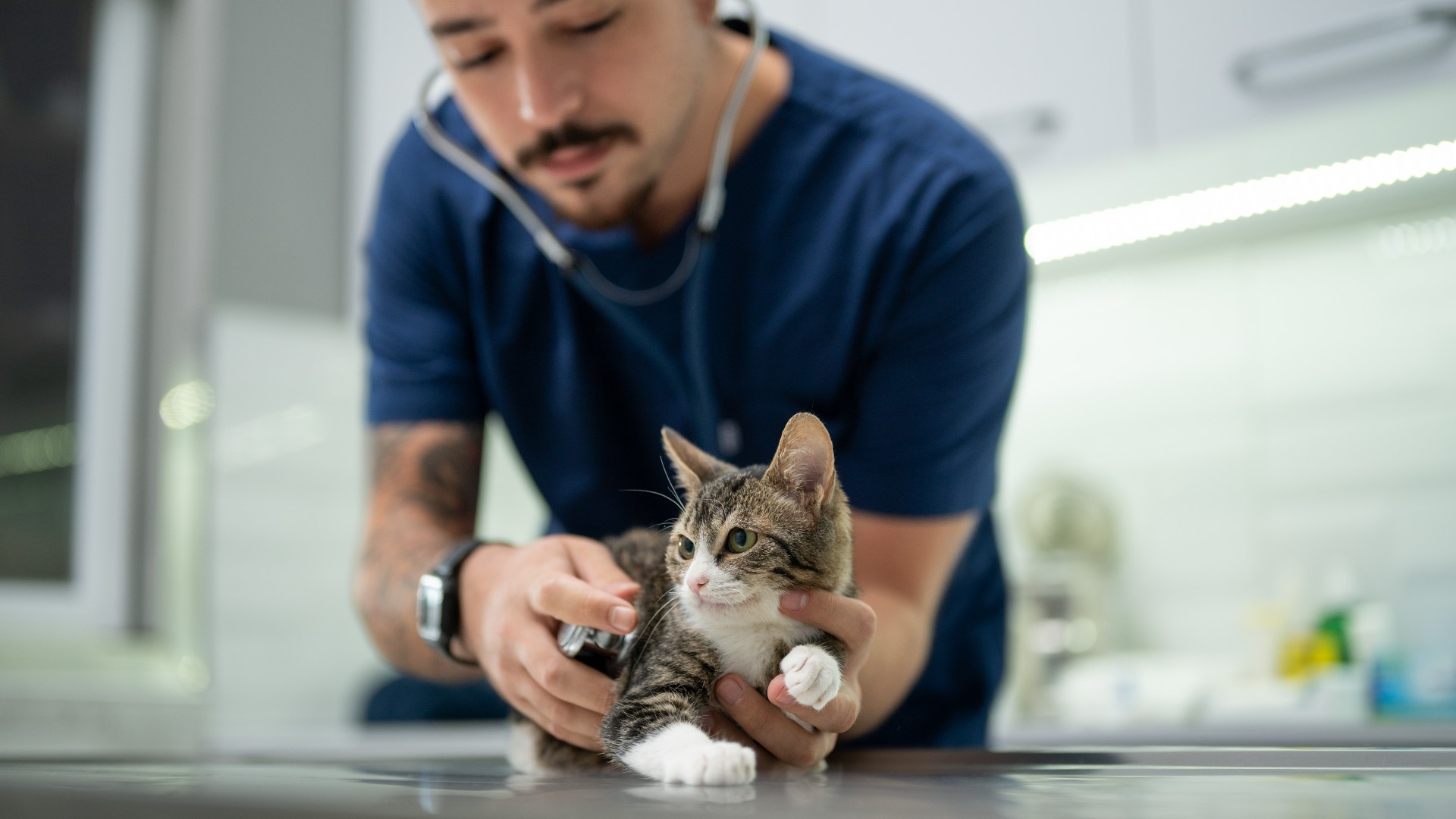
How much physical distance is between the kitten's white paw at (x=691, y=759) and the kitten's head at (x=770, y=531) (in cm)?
6

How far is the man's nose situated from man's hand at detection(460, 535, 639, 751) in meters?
0.29

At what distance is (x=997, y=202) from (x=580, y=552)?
51 centimetres

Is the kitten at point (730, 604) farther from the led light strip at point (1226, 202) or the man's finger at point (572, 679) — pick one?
the led light strip at point (1226, 202)

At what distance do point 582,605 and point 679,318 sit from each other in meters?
0.45

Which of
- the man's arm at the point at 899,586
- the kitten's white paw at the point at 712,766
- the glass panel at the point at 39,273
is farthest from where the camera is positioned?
the glass panel at the point at 39,273

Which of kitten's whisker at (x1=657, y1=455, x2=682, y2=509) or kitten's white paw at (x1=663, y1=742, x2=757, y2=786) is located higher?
kitten's whisker at (x1=657, y1=455, x2=682, y2=509)

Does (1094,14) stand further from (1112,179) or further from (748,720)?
(748,720)

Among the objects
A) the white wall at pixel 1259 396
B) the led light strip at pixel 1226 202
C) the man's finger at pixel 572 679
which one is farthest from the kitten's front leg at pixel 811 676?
the white wall at pixel 1259 396

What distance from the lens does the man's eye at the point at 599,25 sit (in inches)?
29.6

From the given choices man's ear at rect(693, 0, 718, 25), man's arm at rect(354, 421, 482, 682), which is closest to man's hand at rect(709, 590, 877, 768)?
man's arm at rect(354, 421, 482, 682)

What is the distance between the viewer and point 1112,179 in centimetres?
184

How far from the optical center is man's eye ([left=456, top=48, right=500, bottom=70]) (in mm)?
752

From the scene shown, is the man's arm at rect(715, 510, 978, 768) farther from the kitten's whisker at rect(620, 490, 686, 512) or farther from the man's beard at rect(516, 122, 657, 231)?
the man's beard at rect(516, 122, 657, 231)

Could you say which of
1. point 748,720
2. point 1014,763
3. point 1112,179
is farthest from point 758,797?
point 1112,179
